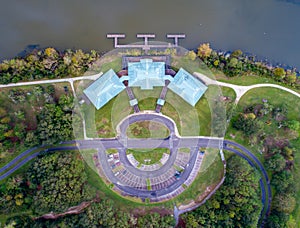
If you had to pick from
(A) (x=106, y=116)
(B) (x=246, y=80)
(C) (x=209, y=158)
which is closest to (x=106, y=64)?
(A) (x=106, y=116)

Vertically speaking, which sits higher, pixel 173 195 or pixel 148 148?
pixel 148 148

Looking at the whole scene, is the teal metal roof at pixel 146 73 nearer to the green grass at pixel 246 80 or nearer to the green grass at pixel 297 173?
the green grass at pixel 246 80

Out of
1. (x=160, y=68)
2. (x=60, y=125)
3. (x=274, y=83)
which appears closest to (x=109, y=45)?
(x=160, y=68)

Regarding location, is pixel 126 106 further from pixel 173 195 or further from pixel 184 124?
pixel 173 195

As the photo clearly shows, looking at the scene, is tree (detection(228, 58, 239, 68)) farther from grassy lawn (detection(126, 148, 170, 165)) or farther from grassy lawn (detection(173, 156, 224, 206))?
grassy lawn (detection(126, 148, 170, 165))

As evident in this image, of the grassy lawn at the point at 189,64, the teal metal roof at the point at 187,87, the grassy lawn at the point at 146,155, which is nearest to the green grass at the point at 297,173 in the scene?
the teal metal roof at the point at 187,87

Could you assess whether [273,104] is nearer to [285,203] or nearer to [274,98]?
[274,98]
